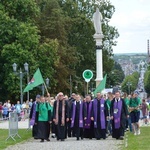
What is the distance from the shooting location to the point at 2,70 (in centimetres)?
5262

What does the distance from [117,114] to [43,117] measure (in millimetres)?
2926

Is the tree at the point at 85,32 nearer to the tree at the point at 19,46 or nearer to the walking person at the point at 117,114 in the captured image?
→ the tree at the point at 19,46

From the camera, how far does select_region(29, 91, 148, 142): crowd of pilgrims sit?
22.2 meters

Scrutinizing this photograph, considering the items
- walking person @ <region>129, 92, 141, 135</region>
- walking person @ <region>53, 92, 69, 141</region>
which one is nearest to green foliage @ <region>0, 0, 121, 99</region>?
walking person @ <region>129, 92, 141, 135</region>

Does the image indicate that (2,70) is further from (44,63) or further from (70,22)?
(70,22)

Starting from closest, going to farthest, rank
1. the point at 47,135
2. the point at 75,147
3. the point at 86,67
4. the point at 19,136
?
the point at 75,147 → the point at 47,135 → the point at 19,136 → the point at 86,67

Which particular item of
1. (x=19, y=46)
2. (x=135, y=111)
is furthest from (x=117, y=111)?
(x=19, y=46)

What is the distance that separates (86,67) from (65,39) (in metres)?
6.69

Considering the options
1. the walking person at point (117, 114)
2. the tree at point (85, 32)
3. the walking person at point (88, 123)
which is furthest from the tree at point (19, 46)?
the walking person at point (117, 114)

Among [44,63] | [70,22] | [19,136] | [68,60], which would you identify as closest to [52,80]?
[44,63]

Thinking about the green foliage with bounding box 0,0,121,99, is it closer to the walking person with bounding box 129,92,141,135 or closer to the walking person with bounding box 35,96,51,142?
the walking person with bounding box 129,92,141,135

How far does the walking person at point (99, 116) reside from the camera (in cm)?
2269

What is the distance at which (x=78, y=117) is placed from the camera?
23016mm

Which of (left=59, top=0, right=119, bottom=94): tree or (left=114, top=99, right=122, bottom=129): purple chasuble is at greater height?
(left=59, top=0, right=119, bottom=94): tree
